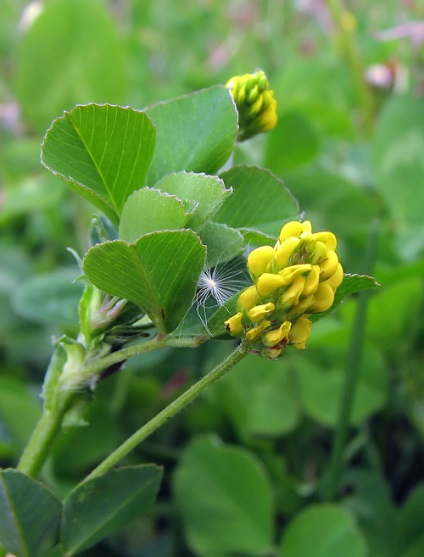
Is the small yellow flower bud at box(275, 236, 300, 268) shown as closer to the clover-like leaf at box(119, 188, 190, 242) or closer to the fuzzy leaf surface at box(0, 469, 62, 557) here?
the clover-like leaf at box(119, 188, 190, 242)

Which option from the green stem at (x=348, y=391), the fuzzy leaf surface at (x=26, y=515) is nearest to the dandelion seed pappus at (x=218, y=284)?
the fuzzy leaf surface at (x=26, y=515)

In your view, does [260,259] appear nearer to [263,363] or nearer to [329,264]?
[329,264]

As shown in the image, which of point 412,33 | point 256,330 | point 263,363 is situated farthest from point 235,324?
point 412,33

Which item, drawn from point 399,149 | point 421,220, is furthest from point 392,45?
point 421,220

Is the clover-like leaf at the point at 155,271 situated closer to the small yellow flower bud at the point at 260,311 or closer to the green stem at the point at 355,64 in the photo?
the small yellow flower bud at the point at 260,311

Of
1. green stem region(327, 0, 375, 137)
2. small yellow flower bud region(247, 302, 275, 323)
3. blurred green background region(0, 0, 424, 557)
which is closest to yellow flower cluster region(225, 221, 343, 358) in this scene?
small yellow flower bud region(247, 302, 275, 323)

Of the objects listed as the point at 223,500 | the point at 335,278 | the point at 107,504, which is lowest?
the point at 223,500

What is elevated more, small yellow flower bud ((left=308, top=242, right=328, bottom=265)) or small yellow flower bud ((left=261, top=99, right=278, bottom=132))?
small yellow flower bud ((left=261, top=99, right=278, bottom=132))
